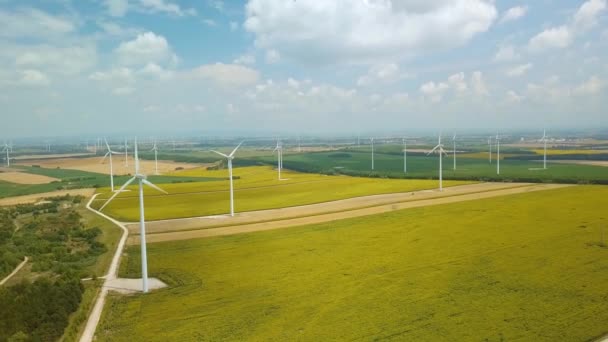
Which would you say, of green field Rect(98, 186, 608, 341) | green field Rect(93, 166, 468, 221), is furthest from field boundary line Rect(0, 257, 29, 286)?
green field Rect(93, 166, 468, 221)

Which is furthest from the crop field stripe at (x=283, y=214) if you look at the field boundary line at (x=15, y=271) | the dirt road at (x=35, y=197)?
the dirt road at (x=35, y=197)

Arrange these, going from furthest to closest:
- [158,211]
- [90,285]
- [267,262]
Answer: [158,211]
[267,262]
[90,285]

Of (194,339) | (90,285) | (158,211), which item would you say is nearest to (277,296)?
(194,339)

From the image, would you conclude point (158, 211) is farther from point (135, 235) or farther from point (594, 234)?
point (594, 234)

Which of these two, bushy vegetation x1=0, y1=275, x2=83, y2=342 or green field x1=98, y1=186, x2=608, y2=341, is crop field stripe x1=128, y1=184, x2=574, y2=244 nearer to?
green field x1=98, y1=186, x2=608, y2=341

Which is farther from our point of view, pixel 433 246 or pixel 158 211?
pixel 158 211

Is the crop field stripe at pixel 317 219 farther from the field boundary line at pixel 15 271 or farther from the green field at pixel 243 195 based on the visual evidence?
the green field at pixel 243 195
